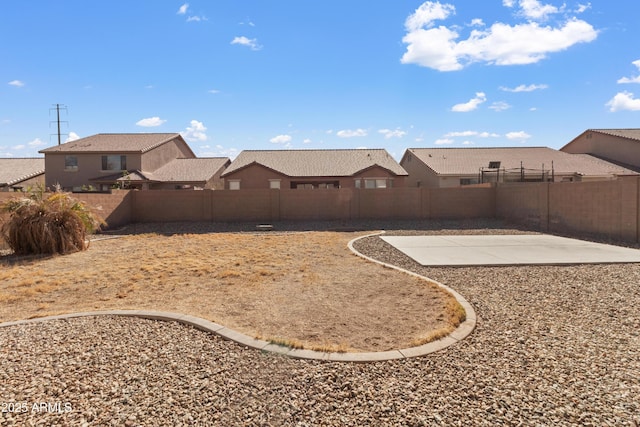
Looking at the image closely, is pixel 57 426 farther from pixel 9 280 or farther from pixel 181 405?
pixel 9 280

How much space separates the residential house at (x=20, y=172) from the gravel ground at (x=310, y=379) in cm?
3759

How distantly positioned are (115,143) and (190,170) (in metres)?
6.86

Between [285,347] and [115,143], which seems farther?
[115,143]

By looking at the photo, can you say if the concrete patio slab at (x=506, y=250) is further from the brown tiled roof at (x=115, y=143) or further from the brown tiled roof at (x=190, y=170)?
the brown tiled roof at (x=115, y=143)

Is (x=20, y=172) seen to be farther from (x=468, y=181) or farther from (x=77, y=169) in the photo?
(x=468, y=181)

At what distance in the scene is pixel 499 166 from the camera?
104ft

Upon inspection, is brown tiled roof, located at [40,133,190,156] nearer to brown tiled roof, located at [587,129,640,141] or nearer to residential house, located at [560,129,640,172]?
residential house, located at [560,129,640,172]

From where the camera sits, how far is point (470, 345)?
13.8 feet

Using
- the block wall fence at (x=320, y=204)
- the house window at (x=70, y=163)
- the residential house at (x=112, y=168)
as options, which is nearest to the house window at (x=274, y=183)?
the residential house at (x=112, y=168)

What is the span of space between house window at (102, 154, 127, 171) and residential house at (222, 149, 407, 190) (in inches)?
346

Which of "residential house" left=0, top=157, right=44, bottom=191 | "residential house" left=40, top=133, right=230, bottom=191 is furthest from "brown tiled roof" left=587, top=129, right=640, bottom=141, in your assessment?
"residential house" left=0, top=157, right=44, bottom=191

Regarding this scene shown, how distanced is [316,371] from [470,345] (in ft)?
6.11

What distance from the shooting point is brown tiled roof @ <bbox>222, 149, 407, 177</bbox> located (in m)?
31.0

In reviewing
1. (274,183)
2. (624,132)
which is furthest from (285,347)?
(624,132)
